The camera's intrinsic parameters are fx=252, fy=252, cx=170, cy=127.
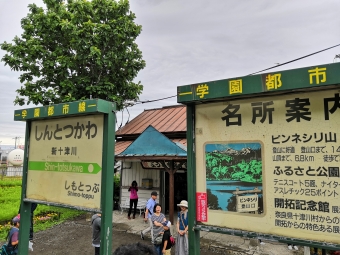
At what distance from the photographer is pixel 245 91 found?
245cm

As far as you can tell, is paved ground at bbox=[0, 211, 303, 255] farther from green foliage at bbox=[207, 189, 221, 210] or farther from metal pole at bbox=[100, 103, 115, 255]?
green foliage at bbox=[207, 189, 221, 210]

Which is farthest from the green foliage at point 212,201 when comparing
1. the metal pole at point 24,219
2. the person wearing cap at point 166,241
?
the person wearing cap at point 166,241

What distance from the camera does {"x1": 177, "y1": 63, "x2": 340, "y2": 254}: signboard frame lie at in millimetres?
2131

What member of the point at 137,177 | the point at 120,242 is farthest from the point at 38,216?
the point at 120,242

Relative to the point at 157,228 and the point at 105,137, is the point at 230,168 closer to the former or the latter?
the point at 105,137

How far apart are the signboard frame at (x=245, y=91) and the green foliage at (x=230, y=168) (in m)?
0.19

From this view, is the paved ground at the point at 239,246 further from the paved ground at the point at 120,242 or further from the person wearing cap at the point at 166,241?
the person wearing cap at the point at 166,241

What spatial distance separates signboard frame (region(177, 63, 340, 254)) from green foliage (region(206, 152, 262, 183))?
19 centimetres

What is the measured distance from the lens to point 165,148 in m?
8.26

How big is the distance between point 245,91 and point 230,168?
0.78m

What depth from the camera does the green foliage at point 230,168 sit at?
2440 mm

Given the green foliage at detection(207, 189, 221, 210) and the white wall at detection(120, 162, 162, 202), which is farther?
the white wall at detection(120, 162, 162, 202)

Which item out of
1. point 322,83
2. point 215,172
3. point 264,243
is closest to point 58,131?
point 215,172

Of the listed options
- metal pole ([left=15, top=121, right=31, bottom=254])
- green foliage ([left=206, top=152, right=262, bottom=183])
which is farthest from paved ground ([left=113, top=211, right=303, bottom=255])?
green foliage ([left=206, top=152, right=262, bottom=183])
